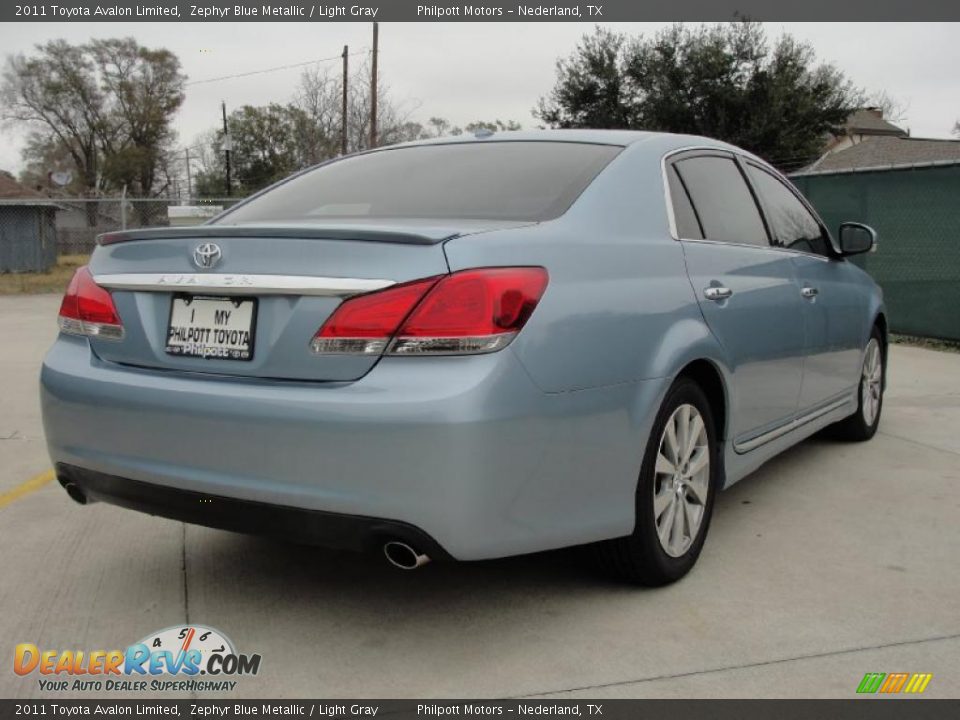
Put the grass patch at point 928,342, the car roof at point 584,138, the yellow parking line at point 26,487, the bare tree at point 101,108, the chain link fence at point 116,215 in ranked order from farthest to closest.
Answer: the bare tree at point 101,108, the chain link fence at point 116,215, the grass patch at point 928,342, the yellow parking line at point 26,487, the car roof at point 584,138

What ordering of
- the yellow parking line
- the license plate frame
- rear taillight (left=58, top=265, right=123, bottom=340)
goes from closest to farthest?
the license plate frame
rear taillight (left=58, top=265, right=123, bottom=340)
the yellow parking line

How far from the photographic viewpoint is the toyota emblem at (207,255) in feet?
9.27

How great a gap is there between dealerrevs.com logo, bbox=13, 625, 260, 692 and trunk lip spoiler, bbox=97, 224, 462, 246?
1216 mm

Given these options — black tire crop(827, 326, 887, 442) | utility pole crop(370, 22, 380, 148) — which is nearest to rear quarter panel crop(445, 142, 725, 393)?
black tire crop(827, 326, 887, 442)

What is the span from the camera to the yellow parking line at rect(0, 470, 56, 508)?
4.48 meters

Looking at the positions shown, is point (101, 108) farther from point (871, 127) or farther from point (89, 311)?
point (89, 311)

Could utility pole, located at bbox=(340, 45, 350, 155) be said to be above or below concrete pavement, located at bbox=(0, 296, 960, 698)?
above

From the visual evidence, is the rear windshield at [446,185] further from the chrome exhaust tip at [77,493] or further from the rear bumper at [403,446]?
the chrome exhaust tip at [77,493]

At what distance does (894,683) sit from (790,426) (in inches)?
71.2

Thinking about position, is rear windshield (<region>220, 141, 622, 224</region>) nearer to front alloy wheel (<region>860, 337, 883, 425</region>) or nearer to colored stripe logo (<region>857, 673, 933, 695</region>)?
colored stripe logo (<region>857, 673, 933, 695</region>)

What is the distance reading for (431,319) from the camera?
2.55 m

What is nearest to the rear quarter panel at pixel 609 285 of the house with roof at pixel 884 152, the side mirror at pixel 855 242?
the side mirror at pixel 855 242

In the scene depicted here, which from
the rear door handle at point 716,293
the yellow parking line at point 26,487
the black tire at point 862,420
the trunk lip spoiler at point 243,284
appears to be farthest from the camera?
the black tire at point 862,420

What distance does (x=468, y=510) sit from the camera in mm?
2533
